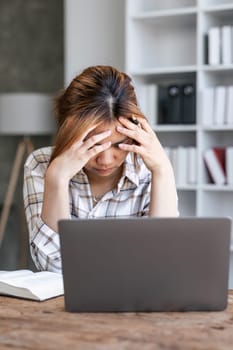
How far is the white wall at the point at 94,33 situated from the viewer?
4.55 meters

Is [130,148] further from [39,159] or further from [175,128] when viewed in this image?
[175,128]

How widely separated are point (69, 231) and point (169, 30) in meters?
3.15

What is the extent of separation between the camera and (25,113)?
4848mm

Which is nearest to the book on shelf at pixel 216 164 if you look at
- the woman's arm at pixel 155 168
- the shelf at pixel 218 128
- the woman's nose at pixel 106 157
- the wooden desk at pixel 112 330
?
the shelf at pixel 218 128

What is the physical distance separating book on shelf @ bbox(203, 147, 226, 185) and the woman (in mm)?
1837

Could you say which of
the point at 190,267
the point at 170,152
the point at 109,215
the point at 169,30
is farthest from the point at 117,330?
the point at 169,30

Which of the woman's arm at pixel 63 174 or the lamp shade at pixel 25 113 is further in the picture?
the lamp shade at pixel 25 113

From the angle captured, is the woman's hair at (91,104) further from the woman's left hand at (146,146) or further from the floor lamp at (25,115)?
the floor lamp at (25,115)

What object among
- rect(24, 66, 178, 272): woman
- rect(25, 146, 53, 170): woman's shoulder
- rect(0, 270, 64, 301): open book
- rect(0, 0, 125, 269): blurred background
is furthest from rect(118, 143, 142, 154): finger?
rect(0, 0, 125, 269): blurred background

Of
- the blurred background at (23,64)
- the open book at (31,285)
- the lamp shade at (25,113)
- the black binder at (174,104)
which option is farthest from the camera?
the blurred background at (23,64)

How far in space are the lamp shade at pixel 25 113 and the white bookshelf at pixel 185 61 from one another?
833 mm

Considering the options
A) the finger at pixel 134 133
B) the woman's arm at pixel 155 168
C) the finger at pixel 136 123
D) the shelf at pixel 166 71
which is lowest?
the woman's arm at pixel 155 168

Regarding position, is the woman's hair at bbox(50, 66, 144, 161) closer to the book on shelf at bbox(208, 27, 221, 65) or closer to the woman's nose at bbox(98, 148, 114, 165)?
the woman's nose at bbox(98, 148, 114, 165)

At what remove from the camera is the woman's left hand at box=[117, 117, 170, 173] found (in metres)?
2.14
